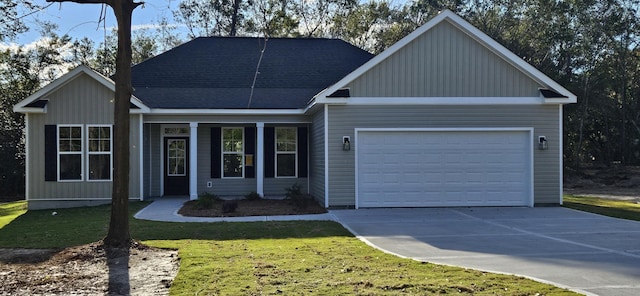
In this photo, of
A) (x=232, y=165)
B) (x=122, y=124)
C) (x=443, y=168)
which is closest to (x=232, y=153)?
(x=232, y=165)

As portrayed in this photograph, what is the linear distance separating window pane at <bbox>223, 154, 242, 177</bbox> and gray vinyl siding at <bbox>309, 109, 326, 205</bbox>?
2350 millimetres

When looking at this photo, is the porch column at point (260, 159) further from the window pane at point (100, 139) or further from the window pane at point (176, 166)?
the window pane at point (100, 139)

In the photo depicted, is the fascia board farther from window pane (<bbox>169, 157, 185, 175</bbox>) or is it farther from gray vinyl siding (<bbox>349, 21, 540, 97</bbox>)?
gray vinyl siding (<bbox>349, 21, 540, 97</bbox>)

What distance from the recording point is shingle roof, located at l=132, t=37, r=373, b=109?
56.4 feet

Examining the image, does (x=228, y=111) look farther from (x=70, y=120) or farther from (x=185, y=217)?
(x=185, y=217)

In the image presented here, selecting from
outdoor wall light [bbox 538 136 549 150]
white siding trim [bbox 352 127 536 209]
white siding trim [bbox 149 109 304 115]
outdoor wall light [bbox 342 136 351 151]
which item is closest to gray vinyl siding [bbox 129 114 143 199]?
white siding trim [bbox 149 109 304 115]

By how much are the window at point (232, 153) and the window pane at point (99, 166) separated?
3.71 metres

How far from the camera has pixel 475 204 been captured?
570 inches

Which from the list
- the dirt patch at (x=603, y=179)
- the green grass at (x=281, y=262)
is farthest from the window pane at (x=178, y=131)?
the dirt patch at (x=603, y=179)

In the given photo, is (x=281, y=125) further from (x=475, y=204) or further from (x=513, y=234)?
(x=513, y=234)

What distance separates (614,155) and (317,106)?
97.5ft

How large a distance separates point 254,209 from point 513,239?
6.88m

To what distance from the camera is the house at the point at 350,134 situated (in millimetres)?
14203

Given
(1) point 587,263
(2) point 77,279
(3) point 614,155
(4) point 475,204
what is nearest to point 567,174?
(3) point 614,155
